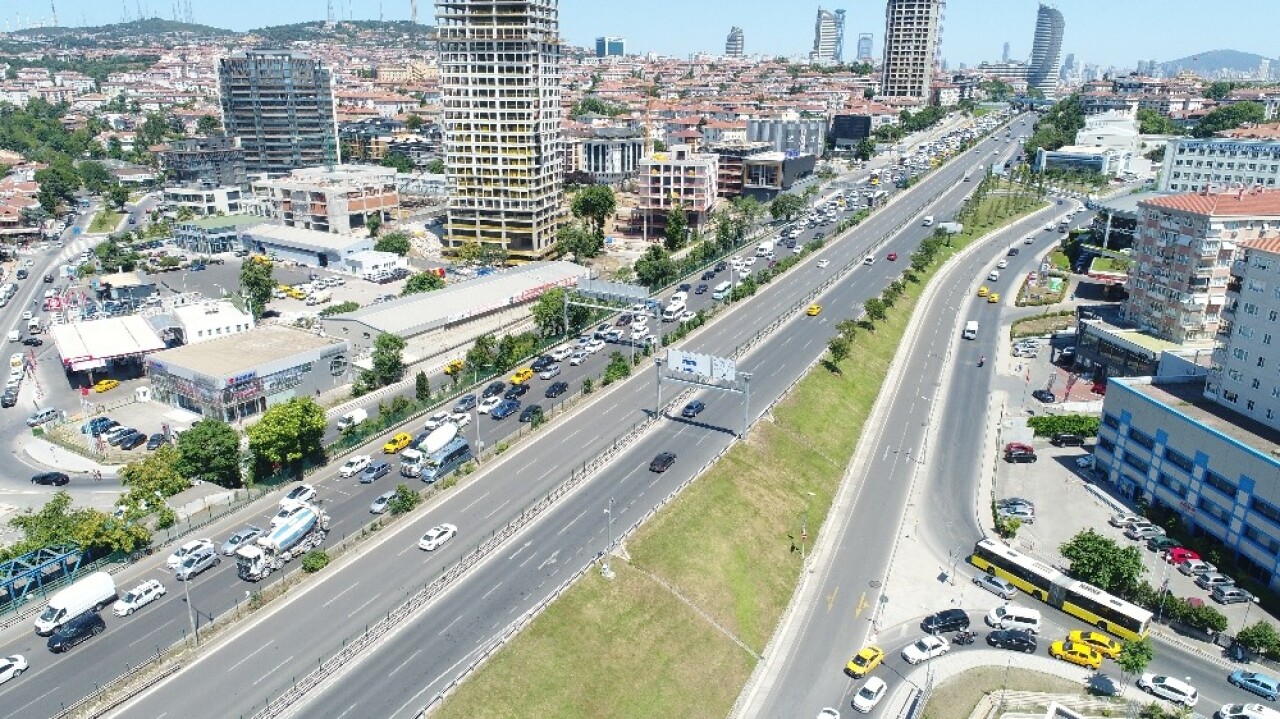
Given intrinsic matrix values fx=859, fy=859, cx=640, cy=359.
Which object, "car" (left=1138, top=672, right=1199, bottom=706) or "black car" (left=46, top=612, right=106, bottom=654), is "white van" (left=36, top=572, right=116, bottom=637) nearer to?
"black car" (left=46, top=612, right=106, bottom=654)

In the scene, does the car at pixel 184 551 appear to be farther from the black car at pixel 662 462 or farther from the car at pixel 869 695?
the car at pixel 869 695

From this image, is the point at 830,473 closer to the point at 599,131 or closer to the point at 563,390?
the point at 563,390

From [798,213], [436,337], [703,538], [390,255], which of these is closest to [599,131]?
[798,213]

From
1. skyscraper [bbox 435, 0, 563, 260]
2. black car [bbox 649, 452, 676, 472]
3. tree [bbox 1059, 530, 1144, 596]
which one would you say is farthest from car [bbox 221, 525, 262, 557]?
skyscraper [bbox 435, 0, 563, 260]

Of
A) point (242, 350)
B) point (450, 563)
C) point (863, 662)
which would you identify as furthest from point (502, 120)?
point (863, 662)

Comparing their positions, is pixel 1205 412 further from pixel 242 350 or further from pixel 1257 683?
pixel 242 350

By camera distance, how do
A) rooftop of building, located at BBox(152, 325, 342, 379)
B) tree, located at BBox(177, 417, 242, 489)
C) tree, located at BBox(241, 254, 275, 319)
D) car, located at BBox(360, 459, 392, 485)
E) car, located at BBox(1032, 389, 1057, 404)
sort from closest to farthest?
car, located at BBox(360, 459, 392, 485), tree, located at BBox(177, 417, 242, 489), rooftop of building, located at BBox(152, 325, 342, 379), car, located at BBox(1032, 389, 1057, 404), tree, located at BBox(241, 254, 275, 319)
